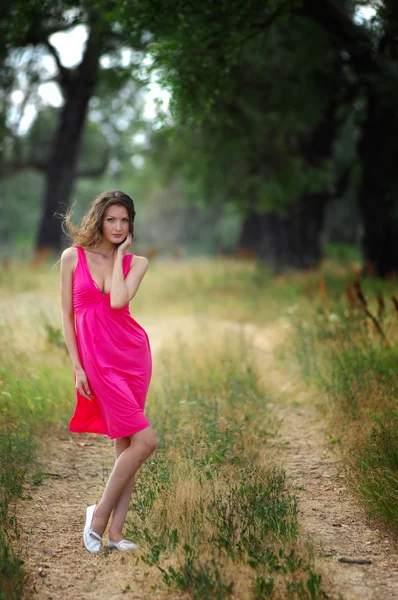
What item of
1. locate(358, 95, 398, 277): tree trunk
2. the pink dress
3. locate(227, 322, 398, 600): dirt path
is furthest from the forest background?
locate(227, 322, 398, 600): dirt path

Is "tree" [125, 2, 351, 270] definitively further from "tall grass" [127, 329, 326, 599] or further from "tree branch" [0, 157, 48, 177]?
"tree branch" [0, 157, 48, 177]

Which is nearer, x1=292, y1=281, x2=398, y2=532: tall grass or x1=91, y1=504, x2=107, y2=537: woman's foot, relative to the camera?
x1=91, y1=504, x2=107, y2=537: woman's foot

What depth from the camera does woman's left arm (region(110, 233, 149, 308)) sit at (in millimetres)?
3766

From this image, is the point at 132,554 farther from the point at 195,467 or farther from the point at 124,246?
the point at 124,246

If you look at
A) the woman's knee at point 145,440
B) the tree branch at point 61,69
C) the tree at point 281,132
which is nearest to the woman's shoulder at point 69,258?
the woman's knee at point 145,440

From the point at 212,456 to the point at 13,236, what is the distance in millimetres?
43581

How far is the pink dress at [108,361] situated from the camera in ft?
12.2

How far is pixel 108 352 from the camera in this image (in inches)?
148

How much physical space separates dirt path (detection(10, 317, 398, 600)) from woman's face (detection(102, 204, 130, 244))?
1805 mm

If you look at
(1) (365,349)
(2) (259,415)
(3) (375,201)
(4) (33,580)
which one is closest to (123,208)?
(4) (33,580)

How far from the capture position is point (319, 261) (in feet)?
56.2

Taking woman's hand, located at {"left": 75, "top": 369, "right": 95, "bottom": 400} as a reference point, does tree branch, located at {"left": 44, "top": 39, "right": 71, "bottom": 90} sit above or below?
above

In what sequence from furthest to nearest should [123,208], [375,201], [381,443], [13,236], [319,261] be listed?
1. [13,236]
2. [319,261]
3. [375,201]
4. [381,443]
5. [123,208]

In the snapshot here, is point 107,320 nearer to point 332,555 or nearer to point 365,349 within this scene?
point 332,555
